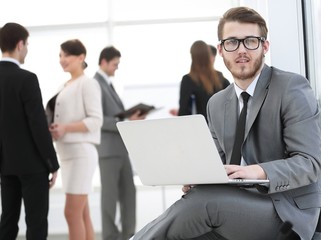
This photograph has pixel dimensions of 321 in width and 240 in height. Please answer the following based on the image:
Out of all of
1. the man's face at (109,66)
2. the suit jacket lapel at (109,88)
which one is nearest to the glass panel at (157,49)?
the man's face at (109,66)

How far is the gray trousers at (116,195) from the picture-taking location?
518cm

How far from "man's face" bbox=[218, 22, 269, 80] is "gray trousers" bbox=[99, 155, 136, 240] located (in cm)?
293

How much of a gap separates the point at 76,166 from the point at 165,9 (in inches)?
151

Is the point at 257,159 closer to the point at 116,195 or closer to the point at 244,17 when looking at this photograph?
the point at 244,17

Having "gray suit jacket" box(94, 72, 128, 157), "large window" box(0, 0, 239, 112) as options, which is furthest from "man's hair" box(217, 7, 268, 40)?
"large window" box(0, 0, 239, 112)

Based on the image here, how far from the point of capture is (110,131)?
514 centimetres

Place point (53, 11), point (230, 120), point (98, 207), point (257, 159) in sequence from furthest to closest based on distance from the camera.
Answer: point (53, 11) < point (98, 207) < point (230, 120) < point (257, 159)

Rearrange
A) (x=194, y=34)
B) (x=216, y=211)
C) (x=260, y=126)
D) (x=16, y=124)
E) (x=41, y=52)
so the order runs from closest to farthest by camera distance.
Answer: (x=216, y=211) < (x=260, y=126) < (x=16, y=124) < (x=41, y=52) < (x=194, y=34)

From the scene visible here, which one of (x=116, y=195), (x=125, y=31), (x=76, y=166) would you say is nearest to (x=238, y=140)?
(x=76, y=166)

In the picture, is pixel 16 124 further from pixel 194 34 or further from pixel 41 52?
pixel 194 34

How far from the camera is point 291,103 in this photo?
2.19 metres

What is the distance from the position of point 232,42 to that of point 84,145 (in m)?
2.47

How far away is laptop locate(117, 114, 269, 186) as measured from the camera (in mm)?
1989

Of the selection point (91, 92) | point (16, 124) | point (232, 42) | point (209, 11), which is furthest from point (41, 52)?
point (232, 42)
